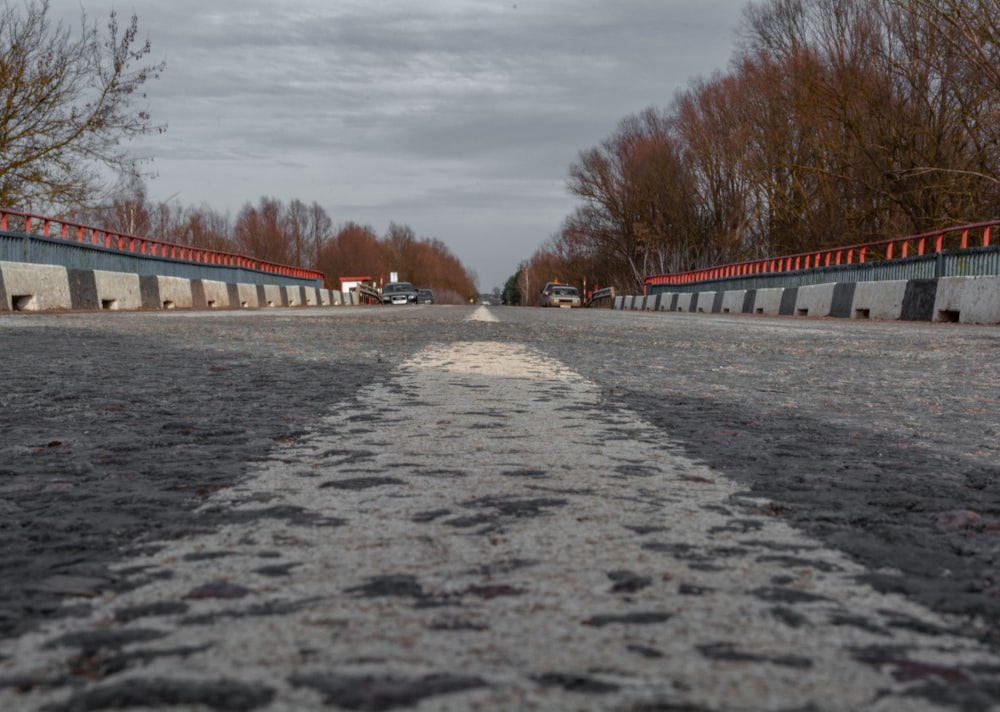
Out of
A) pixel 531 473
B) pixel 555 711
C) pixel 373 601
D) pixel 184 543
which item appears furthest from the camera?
pixel 531 473

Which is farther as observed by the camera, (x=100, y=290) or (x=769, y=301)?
(x=769, y=301)

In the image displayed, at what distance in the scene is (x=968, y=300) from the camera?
49.3 feet

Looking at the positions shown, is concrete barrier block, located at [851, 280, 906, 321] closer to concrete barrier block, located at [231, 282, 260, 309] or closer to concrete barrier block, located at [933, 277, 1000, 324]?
concrete barrier block, located at [933, 277, 1000, 324]

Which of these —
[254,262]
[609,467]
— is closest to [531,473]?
[609,467]

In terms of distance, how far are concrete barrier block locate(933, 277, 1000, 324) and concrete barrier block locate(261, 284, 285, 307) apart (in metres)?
21.3

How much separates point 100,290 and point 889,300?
1380 centimetres

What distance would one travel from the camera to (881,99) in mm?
31797

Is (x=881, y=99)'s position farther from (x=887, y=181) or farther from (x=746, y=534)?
(x=746, y=534)

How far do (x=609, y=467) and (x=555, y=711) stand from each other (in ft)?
5.27

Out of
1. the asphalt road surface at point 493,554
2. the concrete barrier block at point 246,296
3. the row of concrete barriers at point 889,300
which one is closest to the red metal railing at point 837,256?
the row of concrete barriers at point 889,300

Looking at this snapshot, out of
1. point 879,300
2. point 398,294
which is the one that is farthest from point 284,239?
point 879,300

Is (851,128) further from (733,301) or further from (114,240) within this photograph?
(114,240)

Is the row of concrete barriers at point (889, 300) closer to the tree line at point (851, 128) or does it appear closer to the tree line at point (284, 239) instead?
the tree line at point (851, 128)

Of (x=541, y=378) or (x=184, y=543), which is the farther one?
(x=541, y=378)
